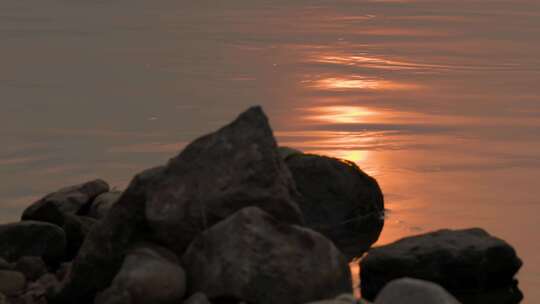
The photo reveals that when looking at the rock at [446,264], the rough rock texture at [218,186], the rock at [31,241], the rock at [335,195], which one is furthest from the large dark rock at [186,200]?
the rock at [335,195]

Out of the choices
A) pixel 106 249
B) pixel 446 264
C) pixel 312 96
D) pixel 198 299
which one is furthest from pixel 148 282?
pixel 312 96

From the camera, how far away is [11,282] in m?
9.05

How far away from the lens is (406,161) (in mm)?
12672

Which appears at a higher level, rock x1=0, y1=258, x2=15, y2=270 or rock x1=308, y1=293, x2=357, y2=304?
rock x1=308, y1=293, x2=357, y2=304

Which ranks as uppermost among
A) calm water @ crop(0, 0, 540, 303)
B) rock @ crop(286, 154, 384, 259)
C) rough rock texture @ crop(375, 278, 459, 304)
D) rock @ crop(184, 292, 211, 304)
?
rough rock texture @ crop(375, 278, 459, 304)

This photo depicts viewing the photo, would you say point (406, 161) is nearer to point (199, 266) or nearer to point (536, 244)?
point (536, 244)

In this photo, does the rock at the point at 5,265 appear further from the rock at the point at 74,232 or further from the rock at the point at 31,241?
the rock at the point at 74,232

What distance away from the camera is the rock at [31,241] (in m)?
9.73

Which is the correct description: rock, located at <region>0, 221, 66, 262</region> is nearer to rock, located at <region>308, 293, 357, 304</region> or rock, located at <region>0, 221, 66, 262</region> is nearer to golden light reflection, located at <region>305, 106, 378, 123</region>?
rock, located at <region>308, 293, 357, 304</region>

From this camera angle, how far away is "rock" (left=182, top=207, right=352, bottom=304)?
27.3 ft

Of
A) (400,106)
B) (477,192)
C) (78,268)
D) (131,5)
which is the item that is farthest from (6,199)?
(131,5)

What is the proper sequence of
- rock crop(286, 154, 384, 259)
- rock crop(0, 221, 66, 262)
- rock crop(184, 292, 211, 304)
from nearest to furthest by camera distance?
rock crop(184, 292, 211, 304), rock crop(0, 221, 66, 262), rock crop(286, 154, 384, 259)

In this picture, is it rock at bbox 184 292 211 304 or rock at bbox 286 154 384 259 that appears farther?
rock at bbox 286 154 384 259

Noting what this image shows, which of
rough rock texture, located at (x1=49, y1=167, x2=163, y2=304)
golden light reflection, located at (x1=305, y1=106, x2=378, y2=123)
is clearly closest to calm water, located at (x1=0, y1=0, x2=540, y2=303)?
golden light reflection, located at (x1=305, y1=106, x2=378, y2=123)
